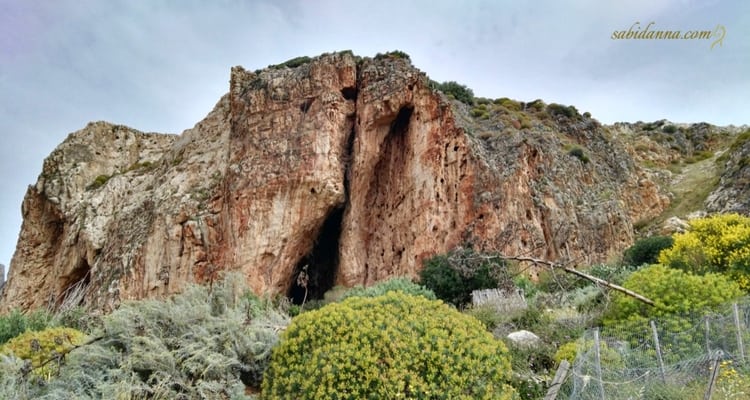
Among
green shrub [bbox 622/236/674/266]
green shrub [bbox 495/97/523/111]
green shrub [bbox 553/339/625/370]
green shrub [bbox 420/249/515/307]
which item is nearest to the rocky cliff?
green shrub [bbox 622/236/674/266]

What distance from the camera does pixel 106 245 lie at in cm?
2202

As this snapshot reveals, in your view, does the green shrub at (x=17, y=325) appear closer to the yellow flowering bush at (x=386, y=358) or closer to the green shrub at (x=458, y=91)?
the yellow flowering bush at (x=386, y=358)

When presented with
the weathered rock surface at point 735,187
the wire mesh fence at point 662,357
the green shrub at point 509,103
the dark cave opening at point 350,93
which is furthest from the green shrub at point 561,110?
the wire mesh fence at point 662,357

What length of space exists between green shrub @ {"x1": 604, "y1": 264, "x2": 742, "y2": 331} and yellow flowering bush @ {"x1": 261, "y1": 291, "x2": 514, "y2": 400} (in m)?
3.21

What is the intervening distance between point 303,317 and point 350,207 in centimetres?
1234

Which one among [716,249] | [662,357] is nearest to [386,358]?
[662,357]

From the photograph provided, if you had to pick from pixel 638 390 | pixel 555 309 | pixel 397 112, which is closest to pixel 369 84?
pixel 397 112

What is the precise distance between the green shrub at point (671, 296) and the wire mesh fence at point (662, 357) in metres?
0.19

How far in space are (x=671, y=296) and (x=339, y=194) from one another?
1206cm

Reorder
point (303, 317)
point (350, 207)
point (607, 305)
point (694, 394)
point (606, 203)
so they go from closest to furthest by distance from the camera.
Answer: point (694, 394) → point (303, 317) → point (607, 305) → point (350, 207) → point (606, 203)

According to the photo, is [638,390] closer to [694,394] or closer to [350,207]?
[694,394]

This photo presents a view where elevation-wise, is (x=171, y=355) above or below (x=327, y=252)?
below

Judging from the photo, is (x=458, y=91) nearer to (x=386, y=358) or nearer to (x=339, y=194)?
(x=339, y=194)

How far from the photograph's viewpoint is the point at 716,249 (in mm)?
10219
